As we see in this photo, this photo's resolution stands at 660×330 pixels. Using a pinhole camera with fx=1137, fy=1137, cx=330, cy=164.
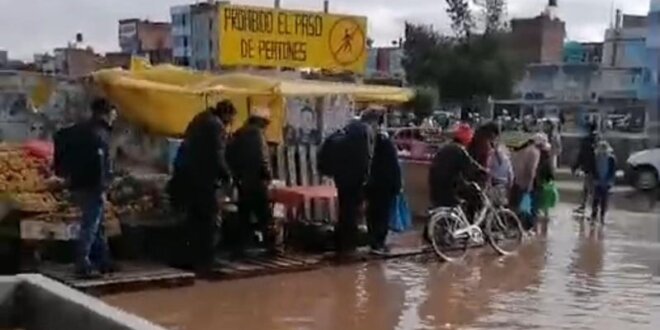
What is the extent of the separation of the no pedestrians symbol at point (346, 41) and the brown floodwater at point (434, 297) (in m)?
3.10

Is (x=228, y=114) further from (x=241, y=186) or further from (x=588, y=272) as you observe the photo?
(x=588, y=272)

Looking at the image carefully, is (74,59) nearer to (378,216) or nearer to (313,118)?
(313,118)

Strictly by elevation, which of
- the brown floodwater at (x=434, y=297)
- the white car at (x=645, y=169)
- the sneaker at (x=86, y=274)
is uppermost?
the sneaker at (x=86, y=274)

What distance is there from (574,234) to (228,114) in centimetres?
759

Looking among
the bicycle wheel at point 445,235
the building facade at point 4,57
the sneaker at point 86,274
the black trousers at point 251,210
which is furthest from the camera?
the building facade at point 4,57

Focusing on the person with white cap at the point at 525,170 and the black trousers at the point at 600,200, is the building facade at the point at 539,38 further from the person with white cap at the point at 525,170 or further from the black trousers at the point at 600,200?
the person with white cap at the point at 525,170

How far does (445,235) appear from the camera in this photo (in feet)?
44.4

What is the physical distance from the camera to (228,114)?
37.9 feet

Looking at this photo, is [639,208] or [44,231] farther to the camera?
[639,208]

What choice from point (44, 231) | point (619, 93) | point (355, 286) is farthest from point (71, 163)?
point (619, 93)

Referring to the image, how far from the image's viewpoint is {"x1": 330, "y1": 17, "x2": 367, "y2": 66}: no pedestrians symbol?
1484 cm

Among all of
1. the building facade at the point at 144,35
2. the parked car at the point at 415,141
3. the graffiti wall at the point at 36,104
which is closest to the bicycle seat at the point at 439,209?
the parked car at the point at 415,141

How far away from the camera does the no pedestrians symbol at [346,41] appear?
14844mm

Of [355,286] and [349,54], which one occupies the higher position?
[349,54]
